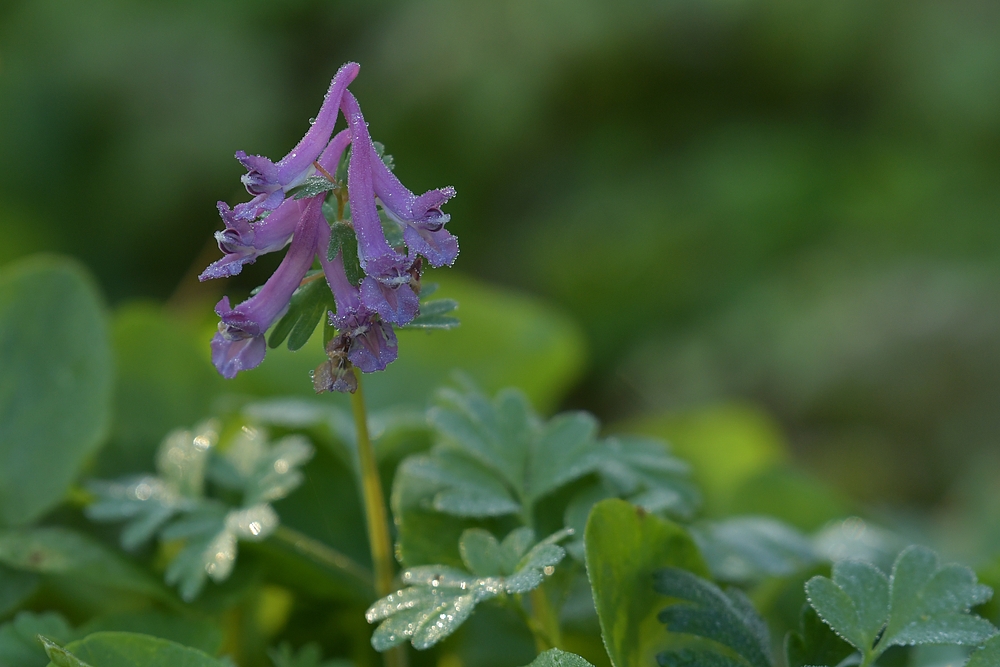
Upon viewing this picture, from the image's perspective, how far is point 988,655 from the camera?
1.45ft

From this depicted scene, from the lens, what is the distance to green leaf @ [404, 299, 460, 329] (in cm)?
49

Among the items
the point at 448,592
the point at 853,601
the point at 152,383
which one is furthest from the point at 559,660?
the point at 152,383

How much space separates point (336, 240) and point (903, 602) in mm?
380

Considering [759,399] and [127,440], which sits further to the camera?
[759,399]

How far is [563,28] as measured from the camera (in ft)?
8.30

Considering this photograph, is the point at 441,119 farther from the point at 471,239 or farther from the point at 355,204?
the point at 355,204

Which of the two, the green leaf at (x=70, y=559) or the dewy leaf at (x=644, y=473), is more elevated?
the dewy leaf at (x=644, y=473)

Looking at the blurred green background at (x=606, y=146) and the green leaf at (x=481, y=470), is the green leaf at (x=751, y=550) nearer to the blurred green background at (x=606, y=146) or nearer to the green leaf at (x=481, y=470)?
the green leaf at (x=481, y=470)

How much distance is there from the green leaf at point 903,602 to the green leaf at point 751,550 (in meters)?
0.11

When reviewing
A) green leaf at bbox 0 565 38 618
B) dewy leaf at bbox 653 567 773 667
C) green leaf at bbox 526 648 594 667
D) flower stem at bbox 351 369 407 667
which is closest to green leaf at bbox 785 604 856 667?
dewy leaf at bbox 653 567 773 667

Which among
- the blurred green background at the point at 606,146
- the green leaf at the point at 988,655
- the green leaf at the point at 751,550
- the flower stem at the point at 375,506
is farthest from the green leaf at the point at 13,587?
the blurred green background at the point at 606,146

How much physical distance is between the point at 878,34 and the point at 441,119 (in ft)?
4.30

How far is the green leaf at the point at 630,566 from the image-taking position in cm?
49

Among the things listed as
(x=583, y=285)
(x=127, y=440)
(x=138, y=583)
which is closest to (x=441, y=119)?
(x=583, y=285)
